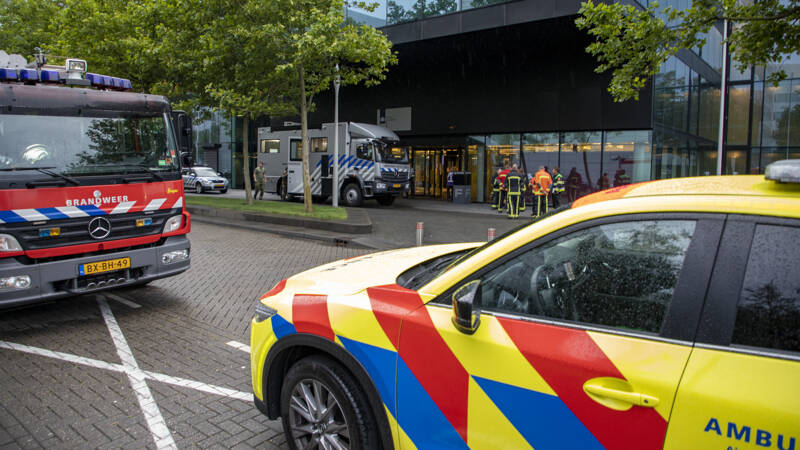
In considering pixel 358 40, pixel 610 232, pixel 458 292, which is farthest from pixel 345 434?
pixel 358 40

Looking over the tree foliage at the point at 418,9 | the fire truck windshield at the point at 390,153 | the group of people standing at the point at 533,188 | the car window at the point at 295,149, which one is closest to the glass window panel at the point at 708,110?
the group of people standing at the point at 533,188

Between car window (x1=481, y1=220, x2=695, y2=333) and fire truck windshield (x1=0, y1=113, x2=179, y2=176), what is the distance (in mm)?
5112

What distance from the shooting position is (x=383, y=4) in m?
21.5

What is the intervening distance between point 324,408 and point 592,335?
4.76 feet

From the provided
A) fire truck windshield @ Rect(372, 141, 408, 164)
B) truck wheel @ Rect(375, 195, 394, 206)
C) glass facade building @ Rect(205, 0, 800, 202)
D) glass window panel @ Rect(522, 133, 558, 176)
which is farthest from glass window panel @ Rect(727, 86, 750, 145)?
truck wheel @ Rect(375, 195, 394, 206)

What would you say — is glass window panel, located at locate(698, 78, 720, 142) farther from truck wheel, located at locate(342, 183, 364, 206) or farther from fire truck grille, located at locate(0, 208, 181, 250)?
fire truck grille, located at locate(0, 208, 181, 250)

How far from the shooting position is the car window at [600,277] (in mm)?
1890

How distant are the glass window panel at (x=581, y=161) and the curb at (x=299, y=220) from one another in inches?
373

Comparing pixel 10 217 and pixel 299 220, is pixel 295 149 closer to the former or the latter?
pixel 299 220

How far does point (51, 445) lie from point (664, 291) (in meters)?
3.63

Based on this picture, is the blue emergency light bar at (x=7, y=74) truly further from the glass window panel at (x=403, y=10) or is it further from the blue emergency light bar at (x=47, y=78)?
the glass window panel at (x=403, y=10)

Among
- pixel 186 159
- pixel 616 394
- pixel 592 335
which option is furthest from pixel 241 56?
pixel 616 394

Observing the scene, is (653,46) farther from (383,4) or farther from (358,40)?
(383,4)

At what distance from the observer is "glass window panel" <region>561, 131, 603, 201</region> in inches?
802
